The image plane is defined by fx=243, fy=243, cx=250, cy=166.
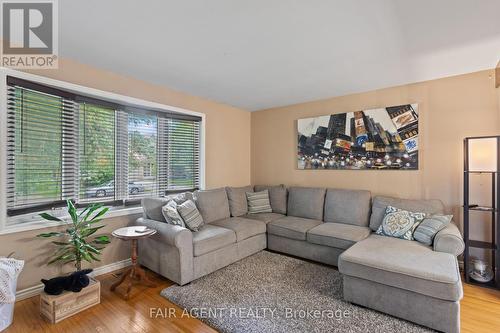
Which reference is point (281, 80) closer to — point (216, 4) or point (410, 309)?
point (216, 4)

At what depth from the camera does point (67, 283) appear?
2.08 meters

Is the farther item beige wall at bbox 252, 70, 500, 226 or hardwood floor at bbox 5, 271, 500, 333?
beige wall at bbox 252, 70, 500, 226

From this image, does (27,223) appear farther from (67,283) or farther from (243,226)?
(243,226)

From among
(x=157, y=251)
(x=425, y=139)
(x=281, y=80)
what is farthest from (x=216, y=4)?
(x=425, y=139)

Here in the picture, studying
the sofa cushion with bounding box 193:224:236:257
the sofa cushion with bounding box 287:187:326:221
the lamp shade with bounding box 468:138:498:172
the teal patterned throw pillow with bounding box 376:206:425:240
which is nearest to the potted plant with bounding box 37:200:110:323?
the sofa cushion with bounding box 193:224:236:257

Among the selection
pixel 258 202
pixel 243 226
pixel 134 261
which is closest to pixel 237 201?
pixel 258 202

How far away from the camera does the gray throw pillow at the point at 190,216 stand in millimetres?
2893

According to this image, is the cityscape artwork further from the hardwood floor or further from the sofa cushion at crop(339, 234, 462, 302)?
the hardwood floor

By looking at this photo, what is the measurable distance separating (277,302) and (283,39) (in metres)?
2.38

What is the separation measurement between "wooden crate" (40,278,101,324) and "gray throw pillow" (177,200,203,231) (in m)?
1.04

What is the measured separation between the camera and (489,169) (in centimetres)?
251

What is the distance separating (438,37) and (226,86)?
2.37m

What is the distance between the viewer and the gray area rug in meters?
1.91

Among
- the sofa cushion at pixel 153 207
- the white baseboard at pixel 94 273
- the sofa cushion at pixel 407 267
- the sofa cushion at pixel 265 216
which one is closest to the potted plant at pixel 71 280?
the white baseboard at pixel 94 273
